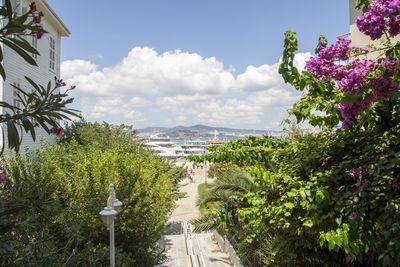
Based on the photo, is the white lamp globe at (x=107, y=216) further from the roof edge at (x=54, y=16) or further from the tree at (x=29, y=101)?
the roof edge at (x=54, y=16)

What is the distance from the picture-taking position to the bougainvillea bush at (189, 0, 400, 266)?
7.40 ft

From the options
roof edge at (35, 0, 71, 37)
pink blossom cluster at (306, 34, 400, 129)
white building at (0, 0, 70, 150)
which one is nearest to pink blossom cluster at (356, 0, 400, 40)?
pink blossom cluster at (306, 34, 400, 129)

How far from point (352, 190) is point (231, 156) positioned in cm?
162

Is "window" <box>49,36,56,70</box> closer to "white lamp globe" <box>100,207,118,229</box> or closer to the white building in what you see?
the white building

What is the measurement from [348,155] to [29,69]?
1084 centimetres

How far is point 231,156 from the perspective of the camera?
3.85 metres

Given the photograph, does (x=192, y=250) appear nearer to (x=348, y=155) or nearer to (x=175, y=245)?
(x=175, y=245)

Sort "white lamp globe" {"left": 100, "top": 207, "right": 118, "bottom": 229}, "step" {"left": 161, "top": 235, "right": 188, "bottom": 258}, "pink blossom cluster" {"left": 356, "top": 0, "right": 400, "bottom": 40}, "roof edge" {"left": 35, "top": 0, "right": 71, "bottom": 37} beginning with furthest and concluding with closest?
"step" {"left": 161, "top": 235, "right": 188, "bottom": 258}
"roof edge" {"left": 35, "top": 0, "right": 71, "bottom": 37}
"white lamp globe" {"left": 100, "top": 207, "right": 118, "bottom": 229}
"pink blossom cluster" {"left": 356, "top": 0, "right": 400, "bottom": 40}

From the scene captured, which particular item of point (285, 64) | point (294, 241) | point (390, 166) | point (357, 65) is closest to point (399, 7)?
point (357, 65)

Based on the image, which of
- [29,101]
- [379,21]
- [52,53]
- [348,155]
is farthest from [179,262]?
[52,53]

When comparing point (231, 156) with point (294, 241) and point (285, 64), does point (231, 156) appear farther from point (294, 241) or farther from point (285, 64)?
point (285, 64)

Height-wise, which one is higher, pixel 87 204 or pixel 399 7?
pixel 399 7

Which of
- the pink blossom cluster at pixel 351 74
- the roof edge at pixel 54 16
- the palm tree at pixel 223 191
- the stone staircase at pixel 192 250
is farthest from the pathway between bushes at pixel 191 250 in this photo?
the roof edge at pixel 54 16

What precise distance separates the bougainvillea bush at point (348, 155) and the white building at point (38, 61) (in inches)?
274
